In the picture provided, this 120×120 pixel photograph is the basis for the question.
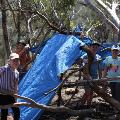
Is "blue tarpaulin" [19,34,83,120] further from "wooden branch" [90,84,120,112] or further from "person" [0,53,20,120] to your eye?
"person" [0,53,20,120]

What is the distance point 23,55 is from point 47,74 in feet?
6.18

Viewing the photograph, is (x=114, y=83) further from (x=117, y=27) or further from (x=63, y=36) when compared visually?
(x=117, y=27)

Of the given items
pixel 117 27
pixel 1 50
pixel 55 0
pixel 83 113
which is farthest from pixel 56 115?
pixel 1 50

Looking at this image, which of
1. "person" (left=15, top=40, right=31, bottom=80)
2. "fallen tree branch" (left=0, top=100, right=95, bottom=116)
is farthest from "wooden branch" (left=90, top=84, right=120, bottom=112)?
"person" (left=15, top=40, right=31, bottom=80)

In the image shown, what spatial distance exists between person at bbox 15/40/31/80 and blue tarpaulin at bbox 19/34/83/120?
2.80 feet

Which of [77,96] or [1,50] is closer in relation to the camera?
[77,96]

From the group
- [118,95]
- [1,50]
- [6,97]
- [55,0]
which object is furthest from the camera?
[1,50]

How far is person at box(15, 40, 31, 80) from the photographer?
893cm

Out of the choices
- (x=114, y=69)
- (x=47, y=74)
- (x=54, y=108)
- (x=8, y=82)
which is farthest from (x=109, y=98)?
(x=8, y=82)

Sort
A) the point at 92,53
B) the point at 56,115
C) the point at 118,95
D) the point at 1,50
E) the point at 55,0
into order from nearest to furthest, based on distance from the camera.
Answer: the point at 92,53 → the point at 118,95 → the point at 56,115 → the point at 55,0 → the point at 1,50

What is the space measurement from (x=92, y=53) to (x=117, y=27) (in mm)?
3679

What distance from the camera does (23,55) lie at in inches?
370

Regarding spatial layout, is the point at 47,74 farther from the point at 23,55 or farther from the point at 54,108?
the point at 23,55

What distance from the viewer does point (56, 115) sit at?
331 inches
